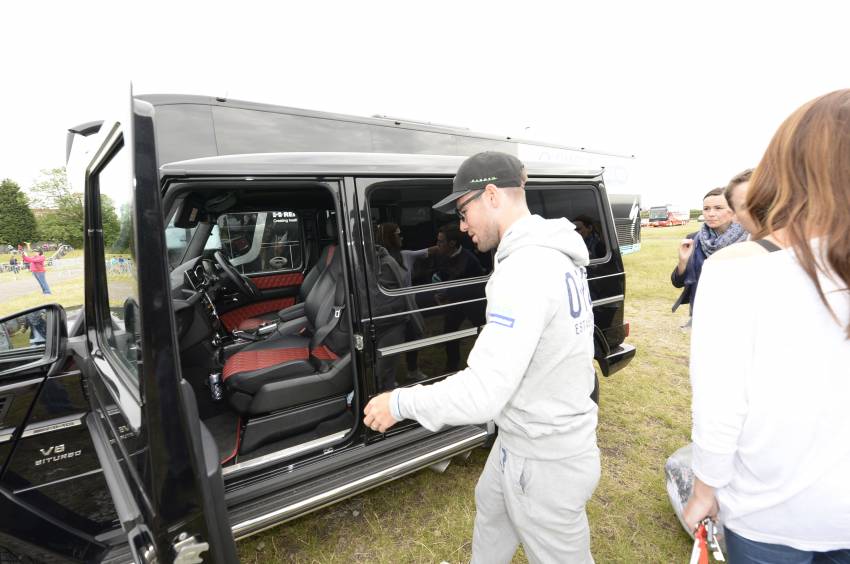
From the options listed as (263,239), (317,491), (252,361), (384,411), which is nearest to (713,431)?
(384,411)

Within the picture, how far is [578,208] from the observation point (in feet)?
10.2

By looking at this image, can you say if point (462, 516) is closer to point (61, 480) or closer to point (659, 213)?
point (61, 480)

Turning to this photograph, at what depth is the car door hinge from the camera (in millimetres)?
964

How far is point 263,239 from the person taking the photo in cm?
482

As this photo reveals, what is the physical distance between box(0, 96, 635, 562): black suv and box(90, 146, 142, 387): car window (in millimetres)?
15

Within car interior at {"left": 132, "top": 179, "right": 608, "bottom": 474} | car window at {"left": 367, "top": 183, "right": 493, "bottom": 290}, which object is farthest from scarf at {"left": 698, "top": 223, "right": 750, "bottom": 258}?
car window at {"left": 367, "top": 183, "right": 493, "bottom": 290}

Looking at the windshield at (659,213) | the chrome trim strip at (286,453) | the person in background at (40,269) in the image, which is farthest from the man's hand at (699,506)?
the windshield at (659,213)

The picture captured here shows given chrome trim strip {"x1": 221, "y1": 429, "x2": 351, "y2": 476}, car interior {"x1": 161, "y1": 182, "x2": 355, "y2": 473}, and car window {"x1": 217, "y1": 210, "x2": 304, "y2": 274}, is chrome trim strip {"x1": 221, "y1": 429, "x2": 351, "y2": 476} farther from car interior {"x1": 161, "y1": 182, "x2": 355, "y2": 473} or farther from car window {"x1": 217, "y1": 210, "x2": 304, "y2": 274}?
car window {"x1": 217, "y1": 210, "x2": 304, "y2": 274}

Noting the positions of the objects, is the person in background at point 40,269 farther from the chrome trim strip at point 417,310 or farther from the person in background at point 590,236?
the person in background at point 590,236

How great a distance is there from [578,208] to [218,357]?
336cm

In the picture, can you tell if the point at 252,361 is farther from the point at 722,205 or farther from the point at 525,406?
the point at 722,205

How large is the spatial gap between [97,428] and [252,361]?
1.20 m

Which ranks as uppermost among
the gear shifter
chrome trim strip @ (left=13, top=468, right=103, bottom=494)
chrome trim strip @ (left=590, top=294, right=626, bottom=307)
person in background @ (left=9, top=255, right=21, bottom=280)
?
chrome trim strip @ (left=590, top=294, right=626, bottom=307)

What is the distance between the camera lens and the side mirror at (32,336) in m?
1.76
